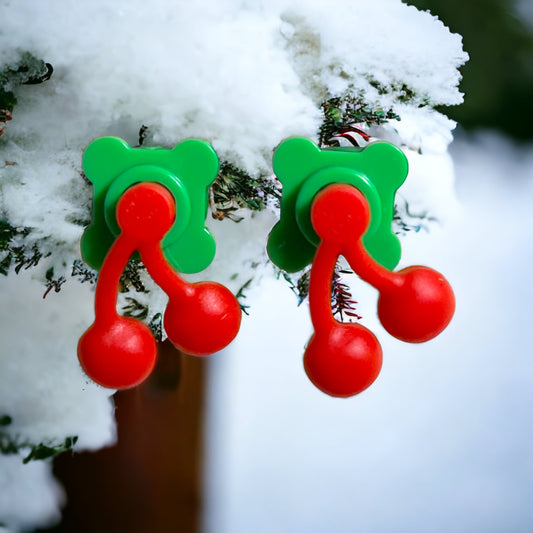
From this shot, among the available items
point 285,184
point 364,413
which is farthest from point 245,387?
point 285,184

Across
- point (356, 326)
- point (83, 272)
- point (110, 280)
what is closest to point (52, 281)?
point (83, 272)

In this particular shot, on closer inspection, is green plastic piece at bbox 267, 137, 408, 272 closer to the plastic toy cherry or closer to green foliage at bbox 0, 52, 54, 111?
the plastic toy cherry

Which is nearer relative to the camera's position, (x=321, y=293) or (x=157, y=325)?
(x=321, y=293)

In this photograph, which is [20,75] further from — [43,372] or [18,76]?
[43,372]

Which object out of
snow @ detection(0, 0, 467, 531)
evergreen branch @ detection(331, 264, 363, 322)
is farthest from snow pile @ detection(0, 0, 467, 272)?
evergreen branch @ detection(331, 264, 363, 322)

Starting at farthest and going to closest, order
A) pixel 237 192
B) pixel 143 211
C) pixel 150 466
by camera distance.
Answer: pixel 150 466, pixel 237 192, pixel 143 211

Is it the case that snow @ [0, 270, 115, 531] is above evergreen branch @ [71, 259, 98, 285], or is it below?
below
